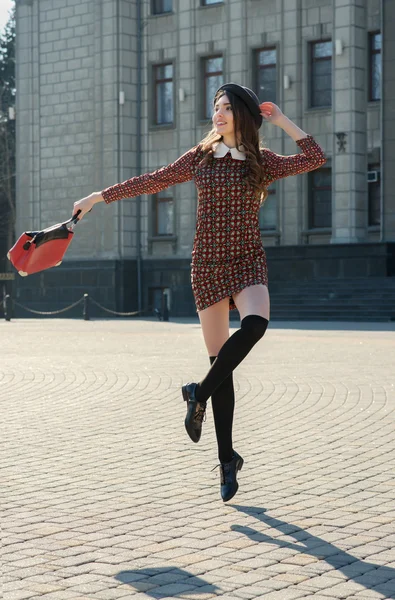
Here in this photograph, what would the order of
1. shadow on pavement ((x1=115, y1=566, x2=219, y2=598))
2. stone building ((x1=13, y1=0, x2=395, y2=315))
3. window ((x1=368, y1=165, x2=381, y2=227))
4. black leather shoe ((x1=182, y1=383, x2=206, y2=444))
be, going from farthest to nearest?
window ((x1=368, y1=165, x2=381, y2=227))
stone building ((x1=13, y1=0, x2=395, y2=315))
black leather shoe ((x1=182, y1=383, x2=206, y2=444))
shadow on pavement ((x1=115, y1=566, x2=219, y2=598))

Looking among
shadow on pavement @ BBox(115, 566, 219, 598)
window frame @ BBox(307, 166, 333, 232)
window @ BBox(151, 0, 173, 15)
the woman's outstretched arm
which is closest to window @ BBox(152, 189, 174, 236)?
window frame @ BBox(307, 166, 333, 232)

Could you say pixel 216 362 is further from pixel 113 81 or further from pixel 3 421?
pixel 113 81

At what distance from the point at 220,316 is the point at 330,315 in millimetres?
26299

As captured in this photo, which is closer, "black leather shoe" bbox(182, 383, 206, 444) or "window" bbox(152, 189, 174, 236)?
"black leather shoe" bbox(182, 383, 206, 444)

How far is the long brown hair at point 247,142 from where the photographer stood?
606cm

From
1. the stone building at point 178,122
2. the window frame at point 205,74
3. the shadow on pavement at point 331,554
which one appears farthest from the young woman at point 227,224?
the window frame at point 205,74

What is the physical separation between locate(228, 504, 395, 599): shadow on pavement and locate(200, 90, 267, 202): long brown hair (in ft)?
5.42

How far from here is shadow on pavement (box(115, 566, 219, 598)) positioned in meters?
4.40

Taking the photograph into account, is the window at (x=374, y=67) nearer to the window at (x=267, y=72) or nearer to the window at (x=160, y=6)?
the window at (x=267, y=72)

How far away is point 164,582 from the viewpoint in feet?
14.9

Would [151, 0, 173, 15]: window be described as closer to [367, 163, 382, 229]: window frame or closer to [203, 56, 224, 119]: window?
[203, 56, 224, 119]: window

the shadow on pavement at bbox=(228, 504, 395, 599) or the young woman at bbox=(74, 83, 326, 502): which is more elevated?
the young woman at bbox=(74, 83, 326, 502)

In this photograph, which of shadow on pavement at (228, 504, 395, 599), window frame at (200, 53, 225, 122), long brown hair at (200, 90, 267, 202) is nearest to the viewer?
shadow on pavement at (228, 504, 395, 599)

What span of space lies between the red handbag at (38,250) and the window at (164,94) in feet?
117
